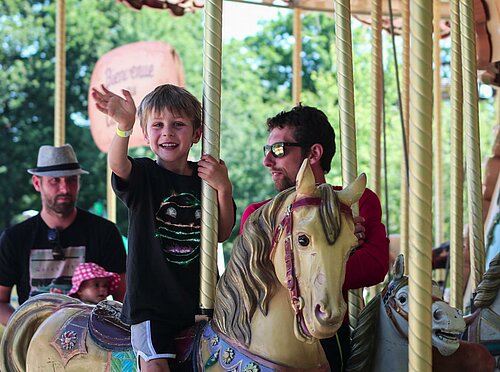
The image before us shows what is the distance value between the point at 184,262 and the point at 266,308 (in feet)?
1.68

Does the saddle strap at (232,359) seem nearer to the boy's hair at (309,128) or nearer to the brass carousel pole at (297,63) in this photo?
the boy's hair at (309,128)

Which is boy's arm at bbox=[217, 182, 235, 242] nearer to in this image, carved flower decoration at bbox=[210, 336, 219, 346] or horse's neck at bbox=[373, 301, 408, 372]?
carved flower decoration at bbox=[210, 336, 219, 346]

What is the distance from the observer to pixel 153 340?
297 centimetres

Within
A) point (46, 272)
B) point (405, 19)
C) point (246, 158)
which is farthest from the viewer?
point (246, 158)

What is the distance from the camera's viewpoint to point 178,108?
10.4 ft

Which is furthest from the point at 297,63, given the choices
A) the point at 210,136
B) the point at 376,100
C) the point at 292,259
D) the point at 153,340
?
the point at 292,259

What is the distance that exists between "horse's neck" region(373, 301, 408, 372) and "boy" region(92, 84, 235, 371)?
26.0 inches

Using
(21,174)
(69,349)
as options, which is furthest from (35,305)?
(21,174)

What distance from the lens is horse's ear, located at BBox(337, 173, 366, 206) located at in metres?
2.63

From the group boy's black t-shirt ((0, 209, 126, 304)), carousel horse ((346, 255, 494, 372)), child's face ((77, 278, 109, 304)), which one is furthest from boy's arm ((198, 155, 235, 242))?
boy's black t-shirt ((0, 209, 126, 304))

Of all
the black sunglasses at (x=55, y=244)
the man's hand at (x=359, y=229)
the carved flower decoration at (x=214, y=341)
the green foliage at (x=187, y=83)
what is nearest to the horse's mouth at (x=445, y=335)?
the man's hand at (x=359, y=229)

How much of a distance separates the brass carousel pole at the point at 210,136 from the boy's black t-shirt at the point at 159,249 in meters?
0.08

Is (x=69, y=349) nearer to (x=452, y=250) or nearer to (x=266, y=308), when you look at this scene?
(x=266, y=308)

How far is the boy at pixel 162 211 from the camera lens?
9.86 ft
